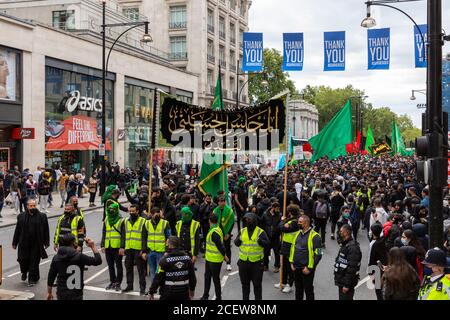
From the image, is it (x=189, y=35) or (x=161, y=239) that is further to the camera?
(x=189, y=35)

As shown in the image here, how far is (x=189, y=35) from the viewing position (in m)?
51.3

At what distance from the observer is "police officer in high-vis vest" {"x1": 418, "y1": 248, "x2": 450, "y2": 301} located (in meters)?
5.25

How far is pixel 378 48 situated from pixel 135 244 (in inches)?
624

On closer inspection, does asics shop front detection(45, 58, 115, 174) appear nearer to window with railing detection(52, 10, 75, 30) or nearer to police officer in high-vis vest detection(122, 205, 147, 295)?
window with railing detection(52, 10, 75, 30)

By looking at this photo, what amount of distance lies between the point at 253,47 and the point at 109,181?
9783 millimetres

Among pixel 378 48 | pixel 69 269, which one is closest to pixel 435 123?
pixel 69 269

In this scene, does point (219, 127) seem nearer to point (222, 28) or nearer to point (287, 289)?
point (287, 289)

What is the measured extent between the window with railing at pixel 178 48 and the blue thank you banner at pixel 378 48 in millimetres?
32678

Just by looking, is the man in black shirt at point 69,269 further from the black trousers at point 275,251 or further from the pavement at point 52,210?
the pavement at point 52,210

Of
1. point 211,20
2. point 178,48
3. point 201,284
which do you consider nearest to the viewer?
point 201,284

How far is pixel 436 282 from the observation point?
Result: 5.37m

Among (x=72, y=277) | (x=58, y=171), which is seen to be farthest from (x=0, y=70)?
(x=72, y=277)

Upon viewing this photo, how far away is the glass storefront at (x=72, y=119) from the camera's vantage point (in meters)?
27.8
